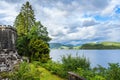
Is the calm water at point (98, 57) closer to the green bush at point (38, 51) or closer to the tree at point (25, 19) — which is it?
the green bush at point (38, 51)

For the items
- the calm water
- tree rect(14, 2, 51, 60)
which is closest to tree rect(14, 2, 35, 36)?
tree rect(14, 2, 51, 60)

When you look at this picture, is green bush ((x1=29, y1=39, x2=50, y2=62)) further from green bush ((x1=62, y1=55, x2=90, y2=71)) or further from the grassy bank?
green bush ((x1=62, y1=55, x2=90, y2=71))

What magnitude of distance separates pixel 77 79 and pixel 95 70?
9302 mm

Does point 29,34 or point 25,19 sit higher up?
point 25,19

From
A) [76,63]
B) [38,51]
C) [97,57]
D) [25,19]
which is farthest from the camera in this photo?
[97,57]

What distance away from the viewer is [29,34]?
30.8m

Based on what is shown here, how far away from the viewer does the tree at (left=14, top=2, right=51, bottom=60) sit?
94.9 ft

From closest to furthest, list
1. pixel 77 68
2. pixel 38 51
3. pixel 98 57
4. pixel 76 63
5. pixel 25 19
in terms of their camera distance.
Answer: pixel 77 68, pixel 76 63, pixel 38 51, pixel 25 19, pixel 98 57

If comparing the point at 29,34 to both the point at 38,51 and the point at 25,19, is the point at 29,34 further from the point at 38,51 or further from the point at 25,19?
the point at 25,19

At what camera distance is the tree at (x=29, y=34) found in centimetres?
2892

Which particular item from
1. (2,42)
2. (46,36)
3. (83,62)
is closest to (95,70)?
(83,62)

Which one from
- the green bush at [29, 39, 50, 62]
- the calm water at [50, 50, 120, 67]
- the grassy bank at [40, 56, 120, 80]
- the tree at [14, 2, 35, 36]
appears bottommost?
the calm water at [50, 50, 120, 67]

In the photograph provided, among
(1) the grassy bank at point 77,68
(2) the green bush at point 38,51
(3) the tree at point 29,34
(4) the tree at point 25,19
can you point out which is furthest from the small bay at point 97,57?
(4) the tree at point 25,19

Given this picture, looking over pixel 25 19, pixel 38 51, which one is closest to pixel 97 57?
pixel 25 19
